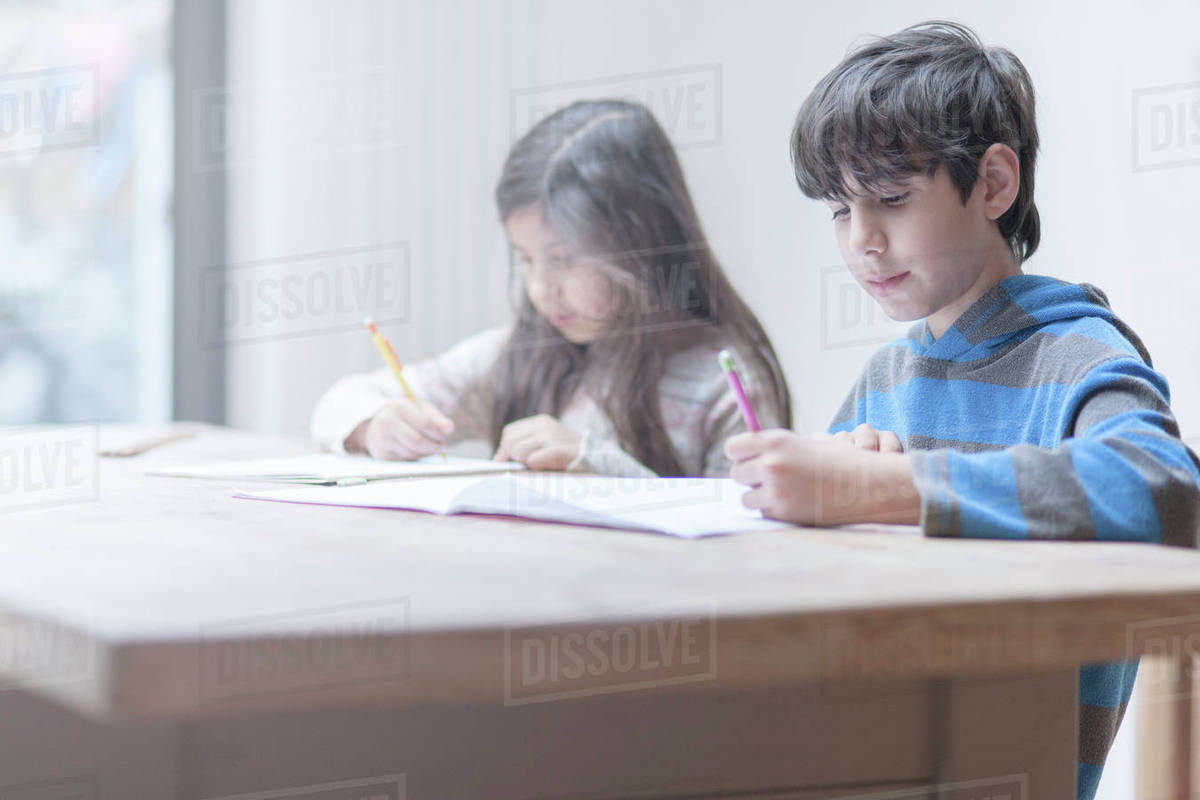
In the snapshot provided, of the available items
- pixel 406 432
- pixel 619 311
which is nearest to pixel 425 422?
pixel 406 432

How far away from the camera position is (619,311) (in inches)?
60.7

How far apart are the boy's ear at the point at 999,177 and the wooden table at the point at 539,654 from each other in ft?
1.30

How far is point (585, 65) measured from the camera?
1.93 metres

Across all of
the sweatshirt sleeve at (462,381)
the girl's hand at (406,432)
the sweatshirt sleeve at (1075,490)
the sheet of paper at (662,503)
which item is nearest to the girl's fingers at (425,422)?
the girl's hand at (406,432)

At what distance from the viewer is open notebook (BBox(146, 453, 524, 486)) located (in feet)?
2.86

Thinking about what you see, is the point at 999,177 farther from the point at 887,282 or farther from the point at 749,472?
the point at 749,472

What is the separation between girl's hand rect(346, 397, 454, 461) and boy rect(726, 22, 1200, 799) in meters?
0.43

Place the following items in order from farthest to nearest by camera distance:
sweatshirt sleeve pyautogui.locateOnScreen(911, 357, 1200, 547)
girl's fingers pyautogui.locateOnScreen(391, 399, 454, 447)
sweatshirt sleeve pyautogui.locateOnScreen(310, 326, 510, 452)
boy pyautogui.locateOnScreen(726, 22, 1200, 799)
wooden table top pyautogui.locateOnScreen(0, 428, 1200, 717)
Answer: sweatshirt sleeve pyautogui.locateOnScreen(310, 326, 510, 452), girl's fingers pyautogui.locateOnScreen(391, 399, 454, 447), boy pyautogui.locateOnScreen(726, 22, 1200, 799), sweatshirt sleeve pyautogui.locateOnScreen(911, 357, 1200, 547), wooden table top pyautogui.locateOnScreen(0, 428, 1200, 717)

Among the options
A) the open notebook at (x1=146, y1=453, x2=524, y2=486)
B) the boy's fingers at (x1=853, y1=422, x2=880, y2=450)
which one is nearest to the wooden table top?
the boy's fingers at (x1=853, y1=422, x2=880, y2=450)

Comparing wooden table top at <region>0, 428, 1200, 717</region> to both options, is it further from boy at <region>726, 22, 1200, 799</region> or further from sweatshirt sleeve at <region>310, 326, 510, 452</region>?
sweatshirt sleeve at <region>310, 326, 510, 452</region>

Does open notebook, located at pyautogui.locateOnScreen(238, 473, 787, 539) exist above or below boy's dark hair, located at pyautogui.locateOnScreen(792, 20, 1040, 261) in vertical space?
below

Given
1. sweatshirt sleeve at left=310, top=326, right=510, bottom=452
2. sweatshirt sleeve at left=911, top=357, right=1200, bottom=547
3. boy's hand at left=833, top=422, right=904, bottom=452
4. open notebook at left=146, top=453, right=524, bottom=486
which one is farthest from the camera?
sweatshirt sleeve at left=310, top=326, right=510, bottom=452

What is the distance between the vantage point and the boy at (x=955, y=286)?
642 mm

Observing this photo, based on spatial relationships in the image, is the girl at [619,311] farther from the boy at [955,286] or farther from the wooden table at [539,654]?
the wooden table at [539,654]
